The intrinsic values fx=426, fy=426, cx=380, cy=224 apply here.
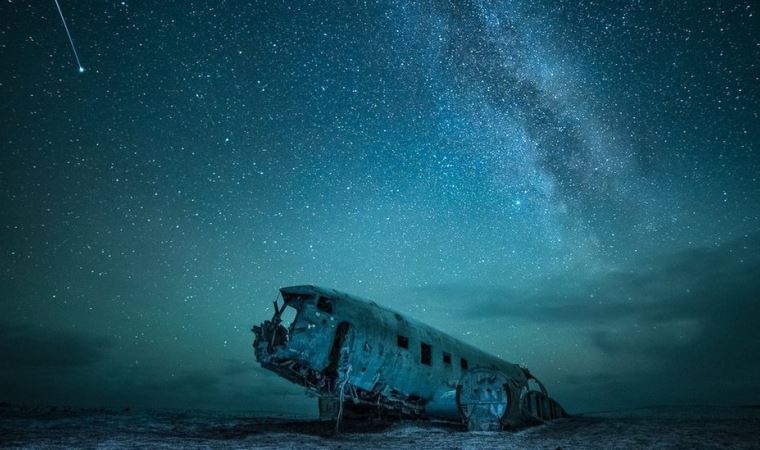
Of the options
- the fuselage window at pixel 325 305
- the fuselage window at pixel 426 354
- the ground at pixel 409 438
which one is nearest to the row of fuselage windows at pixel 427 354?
the fuselage window at pixel 426 354

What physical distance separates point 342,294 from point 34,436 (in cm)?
1148

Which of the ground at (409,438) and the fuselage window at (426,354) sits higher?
the fuselage window at (426,354)

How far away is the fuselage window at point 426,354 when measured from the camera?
20594 millimetres

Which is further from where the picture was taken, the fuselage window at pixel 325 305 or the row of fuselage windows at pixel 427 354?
the row of fuselage windows at pixel 427 354

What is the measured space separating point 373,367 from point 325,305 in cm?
337

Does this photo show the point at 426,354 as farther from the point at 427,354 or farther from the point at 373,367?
the point at 373,367

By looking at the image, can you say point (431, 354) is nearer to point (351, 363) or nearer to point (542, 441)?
point (351, 363)

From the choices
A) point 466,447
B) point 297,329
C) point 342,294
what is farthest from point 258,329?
point 466,447

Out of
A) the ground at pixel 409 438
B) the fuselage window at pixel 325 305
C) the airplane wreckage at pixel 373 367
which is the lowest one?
the ground at pixel 409 438

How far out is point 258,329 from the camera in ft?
59.0

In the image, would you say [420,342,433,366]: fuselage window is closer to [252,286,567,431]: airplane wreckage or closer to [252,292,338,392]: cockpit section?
[252,286,567,431]: airplane wreckage

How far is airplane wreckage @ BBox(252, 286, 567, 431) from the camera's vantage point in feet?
57.2

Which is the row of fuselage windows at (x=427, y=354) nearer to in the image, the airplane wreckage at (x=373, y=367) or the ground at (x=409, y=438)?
the airplane wreckage at (x=373, y=367)

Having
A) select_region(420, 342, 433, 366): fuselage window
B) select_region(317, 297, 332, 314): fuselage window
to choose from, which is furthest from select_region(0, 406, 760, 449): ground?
select_region(317, 297, 332, 314): fuselage window
